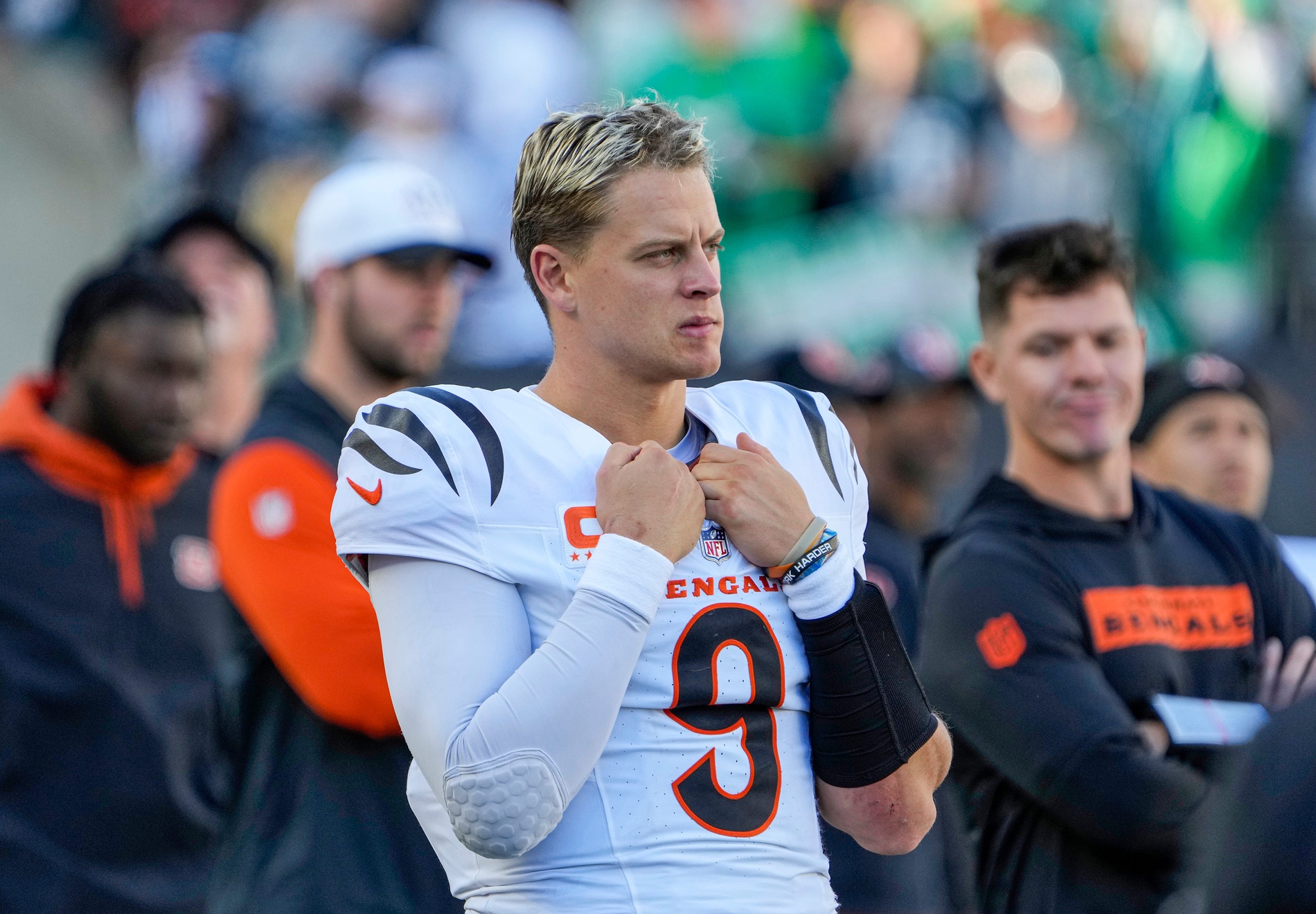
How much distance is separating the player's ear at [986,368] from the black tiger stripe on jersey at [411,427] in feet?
5.93

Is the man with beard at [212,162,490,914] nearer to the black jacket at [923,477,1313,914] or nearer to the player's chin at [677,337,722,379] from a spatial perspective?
the black jacket at [923,477,1313,914]

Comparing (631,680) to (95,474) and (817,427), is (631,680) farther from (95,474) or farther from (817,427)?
(95,474)

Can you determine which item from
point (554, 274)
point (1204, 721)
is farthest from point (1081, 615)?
point (554, 274)

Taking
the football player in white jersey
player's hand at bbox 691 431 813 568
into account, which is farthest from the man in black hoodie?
player's hand at bbox 691 431 813 568

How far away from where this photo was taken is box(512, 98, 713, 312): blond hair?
2.28m

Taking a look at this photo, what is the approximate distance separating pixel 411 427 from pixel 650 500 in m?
0.33

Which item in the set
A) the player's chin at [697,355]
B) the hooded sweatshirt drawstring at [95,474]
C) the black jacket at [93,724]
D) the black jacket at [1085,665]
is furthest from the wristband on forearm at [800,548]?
the hooded sweatshirt drawstring at [95,474]

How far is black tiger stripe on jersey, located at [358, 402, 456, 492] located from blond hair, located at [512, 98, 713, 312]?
308 millimetres

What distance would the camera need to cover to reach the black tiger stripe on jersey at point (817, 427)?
245 cm

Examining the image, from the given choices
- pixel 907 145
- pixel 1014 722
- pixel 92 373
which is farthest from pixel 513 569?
pixel 907 145

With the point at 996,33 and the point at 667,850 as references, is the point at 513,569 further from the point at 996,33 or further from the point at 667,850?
the point at 996,33

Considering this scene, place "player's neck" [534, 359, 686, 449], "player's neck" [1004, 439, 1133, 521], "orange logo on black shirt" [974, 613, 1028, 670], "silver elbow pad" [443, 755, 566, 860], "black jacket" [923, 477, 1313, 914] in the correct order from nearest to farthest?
1. "silver elbow pad" [443, 755, 566, 860]
2. "player's neck" [534, 359, 686, 449]
3. "black jacket" [923, 477, 1313, 914]
4. "orange logo on black shirt" [974, 613, 1028, 670]
5. "player's neck" [1004, 439, 1133, 521]

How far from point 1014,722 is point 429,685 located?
1467mm

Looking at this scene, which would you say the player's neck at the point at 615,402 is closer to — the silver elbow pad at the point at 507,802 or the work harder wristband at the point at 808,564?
the work harder wristband at the point at 808,564
